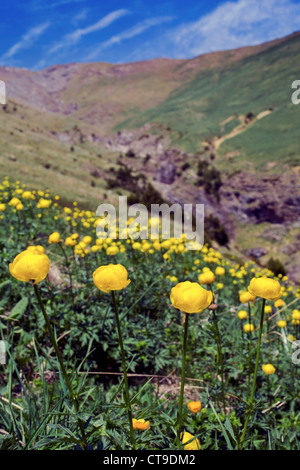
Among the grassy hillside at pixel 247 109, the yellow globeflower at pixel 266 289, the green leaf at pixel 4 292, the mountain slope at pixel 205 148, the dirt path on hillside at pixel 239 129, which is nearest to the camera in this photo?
the yellow globeflower at pixel 266 289

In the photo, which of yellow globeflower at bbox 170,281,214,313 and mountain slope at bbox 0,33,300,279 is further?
mountain slope at bbox 0,33,300,279

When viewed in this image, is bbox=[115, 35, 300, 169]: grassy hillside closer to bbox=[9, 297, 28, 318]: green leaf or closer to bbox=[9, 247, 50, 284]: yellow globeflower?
bbox=[9, 297, 28, 318]: green leaf

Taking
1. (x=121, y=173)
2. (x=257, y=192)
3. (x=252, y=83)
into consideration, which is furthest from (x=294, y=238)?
(x=252, y=83)

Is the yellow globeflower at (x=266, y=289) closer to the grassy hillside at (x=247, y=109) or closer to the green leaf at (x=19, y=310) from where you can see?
the green leaf at (x=19, y=310)

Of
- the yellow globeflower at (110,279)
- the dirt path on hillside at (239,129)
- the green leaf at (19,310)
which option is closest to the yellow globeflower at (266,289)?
the yellow globeflower at (110,279)

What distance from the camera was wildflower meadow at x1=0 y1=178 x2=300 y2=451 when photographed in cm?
128

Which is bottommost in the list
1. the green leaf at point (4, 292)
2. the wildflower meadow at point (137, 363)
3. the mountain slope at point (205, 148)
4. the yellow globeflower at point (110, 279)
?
the wildflower meadow at point (137, 363)

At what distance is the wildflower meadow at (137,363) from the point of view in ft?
4.21

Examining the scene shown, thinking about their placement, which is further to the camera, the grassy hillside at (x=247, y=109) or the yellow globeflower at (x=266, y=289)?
the grassy hillside at (x=247, y=109)

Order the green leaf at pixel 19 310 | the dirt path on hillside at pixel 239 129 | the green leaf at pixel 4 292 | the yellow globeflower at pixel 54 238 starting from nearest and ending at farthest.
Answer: the yellow globeflower at pixel 54 238 → the green leaf at pixel 19 310 → the green leaf at pixel 4 292 → the dirt path on hillside at pixel 239 129

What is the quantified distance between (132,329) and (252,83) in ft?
207

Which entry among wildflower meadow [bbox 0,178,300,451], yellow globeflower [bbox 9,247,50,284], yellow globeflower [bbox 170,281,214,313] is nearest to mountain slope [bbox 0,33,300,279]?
wildflower meadow [bbox 0,178,300,451]

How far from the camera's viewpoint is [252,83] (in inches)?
2179
